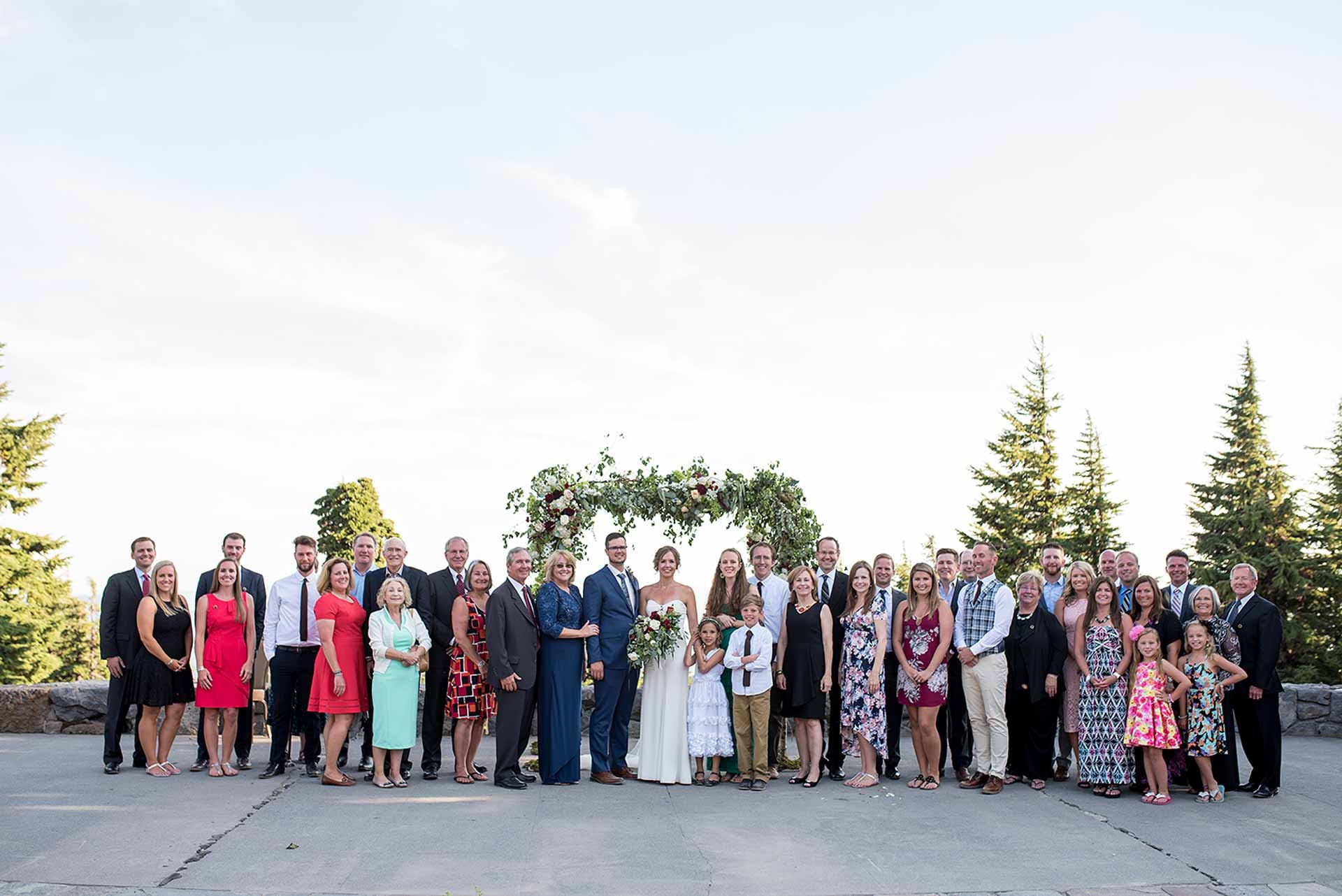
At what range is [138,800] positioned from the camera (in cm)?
702

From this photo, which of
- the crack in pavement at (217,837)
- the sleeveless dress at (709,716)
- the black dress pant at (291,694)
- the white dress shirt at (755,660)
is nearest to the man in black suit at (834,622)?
the white dress shirt at (755,660)

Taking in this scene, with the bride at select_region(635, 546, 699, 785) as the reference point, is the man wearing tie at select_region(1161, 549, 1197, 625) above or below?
above

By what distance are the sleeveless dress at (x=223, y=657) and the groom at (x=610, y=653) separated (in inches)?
105

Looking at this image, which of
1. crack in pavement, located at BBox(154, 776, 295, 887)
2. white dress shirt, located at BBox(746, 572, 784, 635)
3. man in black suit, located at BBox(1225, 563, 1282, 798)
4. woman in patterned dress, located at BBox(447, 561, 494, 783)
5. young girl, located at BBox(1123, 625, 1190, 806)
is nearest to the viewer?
crack in pavement, located at BBox(154, 776, 295, 887)

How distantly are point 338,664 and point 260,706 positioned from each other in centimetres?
365

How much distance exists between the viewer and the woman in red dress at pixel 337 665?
769 centimetres

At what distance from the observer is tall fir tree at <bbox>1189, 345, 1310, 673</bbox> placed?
24266 mm

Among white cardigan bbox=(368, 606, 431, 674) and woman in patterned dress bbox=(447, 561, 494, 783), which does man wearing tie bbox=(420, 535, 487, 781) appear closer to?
woman in patterned dress bbox=(447, 561, 494, 783)

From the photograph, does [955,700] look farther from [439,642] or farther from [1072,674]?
[439,642]

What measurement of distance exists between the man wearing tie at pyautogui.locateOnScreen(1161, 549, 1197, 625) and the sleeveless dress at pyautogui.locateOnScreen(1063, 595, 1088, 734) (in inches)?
37.0

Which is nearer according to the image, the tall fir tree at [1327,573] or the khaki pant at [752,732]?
the khaki pant at [752,732]

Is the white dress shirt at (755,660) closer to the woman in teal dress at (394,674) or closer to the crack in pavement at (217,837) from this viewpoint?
the woman in teal dress at (394,674)

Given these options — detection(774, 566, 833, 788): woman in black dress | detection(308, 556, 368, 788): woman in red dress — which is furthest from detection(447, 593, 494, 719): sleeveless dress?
detection(774, 566, 833, 788): woman in black dress

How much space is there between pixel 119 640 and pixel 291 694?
1.41 meters
